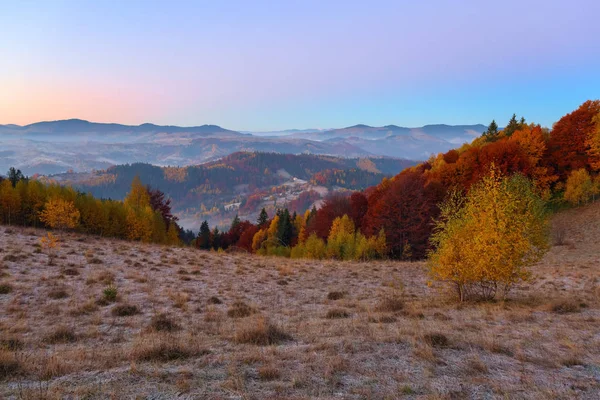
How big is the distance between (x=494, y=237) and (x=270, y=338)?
527 inches

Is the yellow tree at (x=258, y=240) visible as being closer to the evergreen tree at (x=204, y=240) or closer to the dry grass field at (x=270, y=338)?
the evergreen tree at (x=204, y=240)

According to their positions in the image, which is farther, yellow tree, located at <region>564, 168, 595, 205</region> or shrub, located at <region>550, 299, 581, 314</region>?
yellow tree, located at <region>564, 168, 595, 205</region>

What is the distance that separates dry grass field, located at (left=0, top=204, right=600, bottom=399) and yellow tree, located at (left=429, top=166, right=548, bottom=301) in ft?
5.92

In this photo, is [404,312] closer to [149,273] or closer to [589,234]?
[149,273]

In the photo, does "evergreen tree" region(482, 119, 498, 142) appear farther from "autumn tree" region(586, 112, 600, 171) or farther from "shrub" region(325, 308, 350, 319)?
"shrub" region(325, 308, 350, 319)

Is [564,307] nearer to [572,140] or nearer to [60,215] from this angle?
[60,215]

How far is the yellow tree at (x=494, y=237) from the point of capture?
16.7m

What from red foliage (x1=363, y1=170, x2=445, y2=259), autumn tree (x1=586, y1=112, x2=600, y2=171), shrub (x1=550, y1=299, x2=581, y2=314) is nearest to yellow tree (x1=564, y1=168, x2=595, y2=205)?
autumn tree (x1=586, y1=112, x2=600, y2=171)

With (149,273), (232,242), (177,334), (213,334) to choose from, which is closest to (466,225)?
(213,334)

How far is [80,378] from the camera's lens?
6.59 meters

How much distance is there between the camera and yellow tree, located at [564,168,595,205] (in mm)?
49375

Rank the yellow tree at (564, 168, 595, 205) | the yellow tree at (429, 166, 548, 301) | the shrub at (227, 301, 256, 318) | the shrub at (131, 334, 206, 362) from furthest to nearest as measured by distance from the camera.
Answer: the yellow tree at (564, 168, 595, 205)
the yellow tree at (429, 166, 548, 301)
the shrub at (227, 301, 256, 318)
the shrub at (131, 334, 206, 362)

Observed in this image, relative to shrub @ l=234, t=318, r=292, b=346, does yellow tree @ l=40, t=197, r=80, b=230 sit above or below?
below

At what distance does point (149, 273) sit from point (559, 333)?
2254 centimetres
